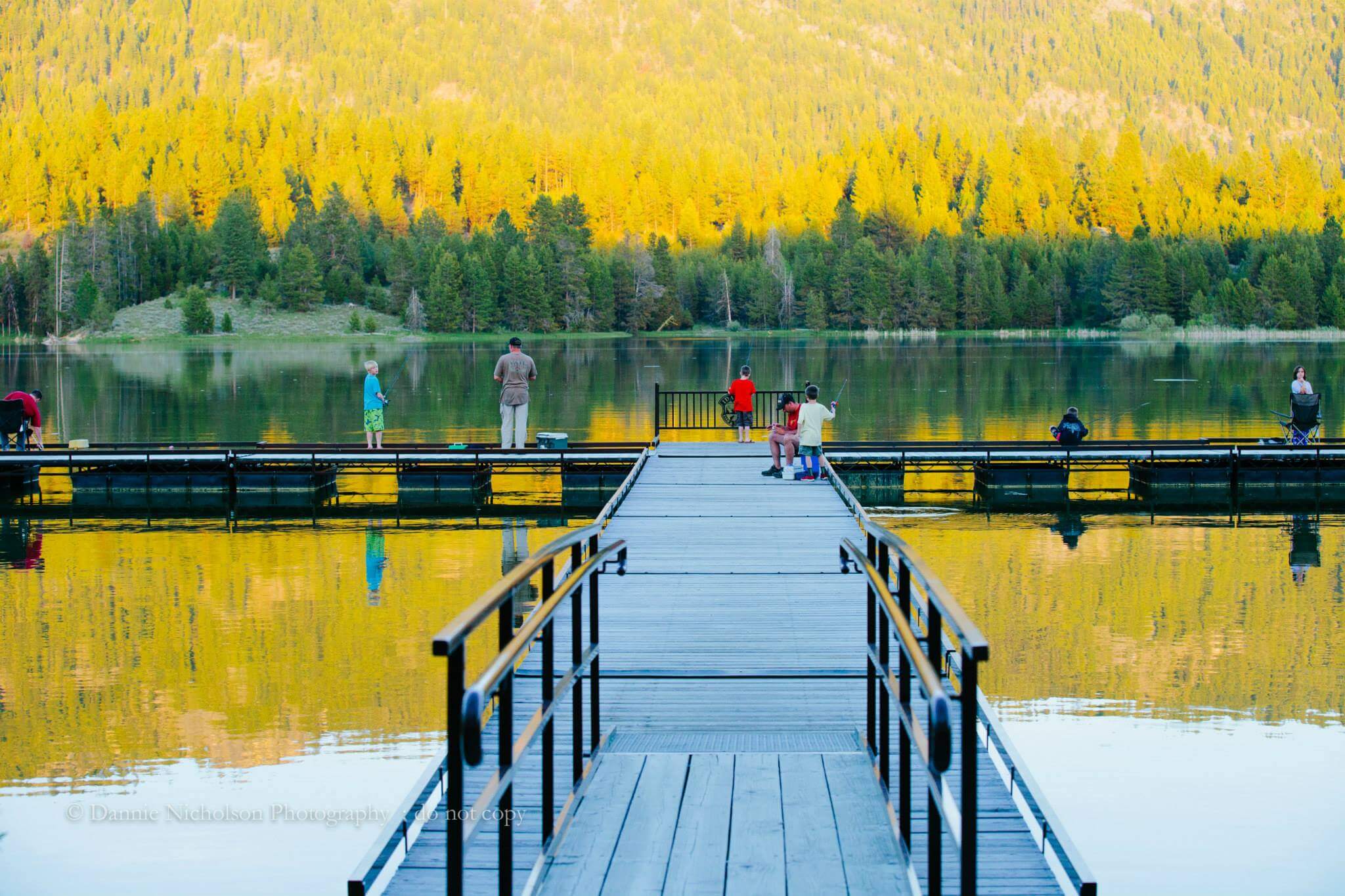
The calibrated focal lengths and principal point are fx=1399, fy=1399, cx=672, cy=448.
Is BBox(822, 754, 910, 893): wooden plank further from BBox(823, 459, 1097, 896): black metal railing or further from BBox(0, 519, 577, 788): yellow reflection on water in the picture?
BBox(0, 519, 577, 788): yellow reflection on water

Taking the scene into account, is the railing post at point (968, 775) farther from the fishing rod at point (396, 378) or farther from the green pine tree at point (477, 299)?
the green pine tree at point (477, 299)

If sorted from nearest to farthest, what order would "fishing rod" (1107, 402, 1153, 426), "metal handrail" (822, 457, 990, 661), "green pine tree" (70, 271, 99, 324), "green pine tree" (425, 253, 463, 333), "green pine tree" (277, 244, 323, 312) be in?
"metal handrail" (822, 457, 990, 661) → "fishing rod" (1107, 402, 1153, 426) → "green pine tree" (70, 271, 99, 324) → "green pine tree" (425, 253, 463, 333) → "green pine tree" (277, 244, 323, 312)

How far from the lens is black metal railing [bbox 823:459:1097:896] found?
13.0 feet

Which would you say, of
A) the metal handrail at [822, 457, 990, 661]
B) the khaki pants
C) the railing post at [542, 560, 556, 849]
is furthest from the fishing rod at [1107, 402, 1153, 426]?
the railing post at [542, 560, 556, 849]

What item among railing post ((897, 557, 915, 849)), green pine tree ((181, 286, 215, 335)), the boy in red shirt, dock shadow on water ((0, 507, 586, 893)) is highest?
green pine tree ((181, 286, 215, 335))

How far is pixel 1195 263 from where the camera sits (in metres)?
134

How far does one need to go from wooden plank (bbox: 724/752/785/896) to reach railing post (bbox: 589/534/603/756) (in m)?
0.68

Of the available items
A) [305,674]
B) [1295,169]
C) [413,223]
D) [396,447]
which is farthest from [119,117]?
[305,674]

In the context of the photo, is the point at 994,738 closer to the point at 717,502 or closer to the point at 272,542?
the point at 717,502

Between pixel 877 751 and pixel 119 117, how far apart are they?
203248mm

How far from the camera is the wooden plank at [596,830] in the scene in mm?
5156

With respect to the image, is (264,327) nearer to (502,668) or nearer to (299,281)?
(299,281)

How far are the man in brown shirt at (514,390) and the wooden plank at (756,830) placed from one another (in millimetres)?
13360

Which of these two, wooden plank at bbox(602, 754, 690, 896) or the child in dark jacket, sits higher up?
the child in dark jacket
